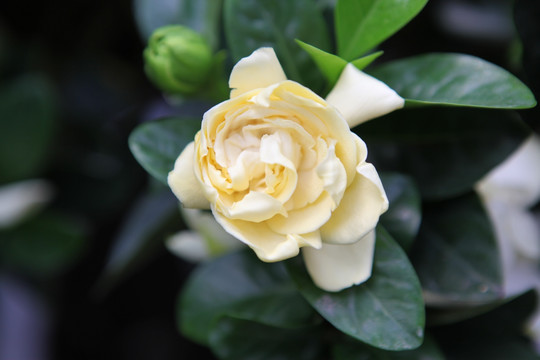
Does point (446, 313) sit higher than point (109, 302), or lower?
higher

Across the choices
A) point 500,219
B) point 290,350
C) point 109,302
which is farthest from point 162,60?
point 109,302

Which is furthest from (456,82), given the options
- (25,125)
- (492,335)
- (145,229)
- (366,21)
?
(25,125)

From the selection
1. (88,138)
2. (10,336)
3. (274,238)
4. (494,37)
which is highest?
(274,238)

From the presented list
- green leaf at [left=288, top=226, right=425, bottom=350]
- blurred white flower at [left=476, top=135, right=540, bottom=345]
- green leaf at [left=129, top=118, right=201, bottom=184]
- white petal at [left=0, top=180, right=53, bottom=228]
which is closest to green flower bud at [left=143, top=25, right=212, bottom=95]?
green leaf at [left=129, top=118, right=201, bottom=184]

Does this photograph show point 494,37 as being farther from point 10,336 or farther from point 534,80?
point 10,336

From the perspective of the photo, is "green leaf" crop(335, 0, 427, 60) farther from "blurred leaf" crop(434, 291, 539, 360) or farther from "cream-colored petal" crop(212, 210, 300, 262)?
A: "blurred leaf" crop(434, 291, 539, 360)

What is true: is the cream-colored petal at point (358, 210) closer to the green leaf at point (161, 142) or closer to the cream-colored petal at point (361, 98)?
the cream-colored petal at point (361, 98)

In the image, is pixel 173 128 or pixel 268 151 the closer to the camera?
pixel 268 151

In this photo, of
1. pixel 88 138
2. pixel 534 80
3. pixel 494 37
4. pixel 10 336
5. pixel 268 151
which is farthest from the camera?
pixel 10 336
